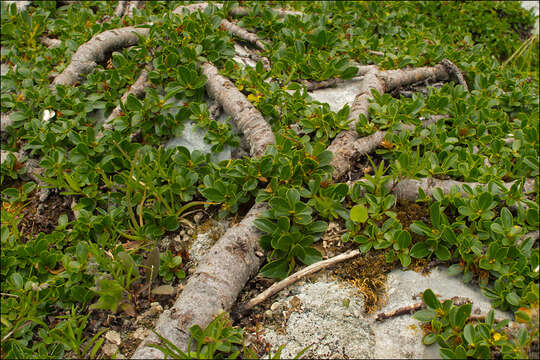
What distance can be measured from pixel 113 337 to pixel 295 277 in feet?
3.46

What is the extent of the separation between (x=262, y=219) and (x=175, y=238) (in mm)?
686

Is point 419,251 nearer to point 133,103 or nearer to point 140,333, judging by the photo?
point 140,333

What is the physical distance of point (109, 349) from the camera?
2.17m

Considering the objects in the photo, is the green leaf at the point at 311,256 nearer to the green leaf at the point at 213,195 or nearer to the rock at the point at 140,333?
the green leaf at the point at 213,195

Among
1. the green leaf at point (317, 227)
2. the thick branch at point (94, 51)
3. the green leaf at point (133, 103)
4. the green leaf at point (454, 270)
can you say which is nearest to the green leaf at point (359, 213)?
the green leaf at point (317, 227)

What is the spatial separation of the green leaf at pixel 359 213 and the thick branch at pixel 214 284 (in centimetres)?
56

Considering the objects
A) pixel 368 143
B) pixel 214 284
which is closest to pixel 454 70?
pixel 368 143

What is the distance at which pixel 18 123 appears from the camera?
3529mm

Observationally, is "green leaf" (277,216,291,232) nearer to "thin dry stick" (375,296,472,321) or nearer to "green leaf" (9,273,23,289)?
"thin dry stick" (375,296,472,321)

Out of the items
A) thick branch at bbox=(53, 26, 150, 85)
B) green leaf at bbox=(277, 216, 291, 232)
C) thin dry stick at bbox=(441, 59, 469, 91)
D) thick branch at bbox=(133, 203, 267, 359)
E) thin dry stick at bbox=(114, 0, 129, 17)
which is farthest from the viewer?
thin dry stick at bbox=(114, 0, 129, 17)

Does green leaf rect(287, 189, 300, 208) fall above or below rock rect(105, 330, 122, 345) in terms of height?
above

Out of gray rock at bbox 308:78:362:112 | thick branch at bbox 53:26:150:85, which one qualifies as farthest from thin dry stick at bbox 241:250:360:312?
thick branch at bbox 53:26:150:85

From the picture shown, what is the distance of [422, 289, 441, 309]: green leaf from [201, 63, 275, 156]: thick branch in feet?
4.70

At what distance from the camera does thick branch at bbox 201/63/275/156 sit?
301 cm
